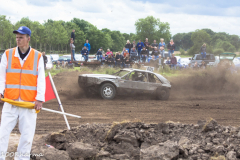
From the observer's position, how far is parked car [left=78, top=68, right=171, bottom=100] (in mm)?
11414

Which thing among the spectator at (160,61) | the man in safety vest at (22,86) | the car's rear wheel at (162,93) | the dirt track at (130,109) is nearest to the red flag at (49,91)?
the dirt track at (130,109)

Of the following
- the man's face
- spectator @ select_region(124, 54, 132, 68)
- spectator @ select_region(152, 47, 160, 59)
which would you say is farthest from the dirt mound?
spectator @ select_region(152, 47, 160, 59)

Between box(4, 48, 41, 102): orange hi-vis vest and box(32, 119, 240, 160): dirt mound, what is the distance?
1517 mm

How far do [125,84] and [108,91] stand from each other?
2.88ft

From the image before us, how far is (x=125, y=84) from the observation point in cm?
1182

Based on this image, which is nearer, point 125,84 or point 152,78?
point 125,84

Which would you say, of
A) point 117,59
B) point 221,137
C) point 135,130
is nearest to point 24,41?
point 135,130

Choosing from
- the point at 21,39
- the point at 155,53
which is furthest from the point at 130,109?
the point at 155,53

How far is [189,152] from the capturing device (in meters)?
4.92

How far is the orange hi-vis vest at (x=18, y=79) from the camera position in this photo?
12.9ft

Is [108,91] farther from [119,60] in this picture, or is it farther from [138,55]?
[138,55]

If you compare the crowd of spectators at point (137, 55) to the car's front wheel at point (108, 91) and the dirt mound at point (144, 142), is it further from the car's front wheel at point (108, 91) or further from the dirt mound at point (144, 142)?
the dirt mound at point (144, 142)

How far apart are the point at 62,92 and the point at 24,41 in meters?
8.92

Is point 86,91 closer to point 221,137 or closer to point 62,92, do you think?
point 62,92
